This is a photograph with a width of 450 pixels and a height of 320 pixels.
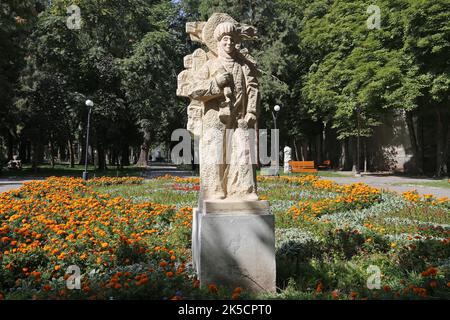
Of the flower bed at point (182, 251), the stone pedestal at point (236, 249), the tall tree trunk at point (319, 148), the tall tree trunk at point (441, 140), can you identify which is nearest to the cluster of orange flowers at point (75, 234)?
the flower bed at point (182, 251)

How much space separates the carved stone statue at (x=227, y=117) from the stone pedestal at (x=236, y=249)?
0.35 m

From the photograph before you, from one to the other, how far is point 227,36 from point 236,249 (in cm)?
244

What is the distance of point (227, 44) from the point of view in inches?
187

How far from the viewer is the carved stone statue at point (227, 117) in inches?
183

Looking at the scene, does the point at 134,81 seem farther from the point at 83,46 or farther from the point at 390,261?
the point at 390,261

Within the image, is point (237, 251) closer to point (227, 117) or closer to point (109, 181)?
point (227, 117)

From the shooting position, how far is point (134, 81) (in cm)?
2770

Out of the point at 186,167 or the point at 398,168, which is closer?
the point at 398,168

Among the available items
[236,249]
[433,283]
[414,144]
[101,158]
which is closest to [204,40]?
[236,249]

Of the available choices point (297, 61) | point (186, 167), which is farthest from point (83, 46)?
point (297, 61)

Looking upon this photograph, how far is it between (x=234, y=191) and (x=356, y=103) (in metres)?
21.1

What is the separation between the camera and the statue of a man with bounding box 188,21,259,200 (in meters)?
4.65

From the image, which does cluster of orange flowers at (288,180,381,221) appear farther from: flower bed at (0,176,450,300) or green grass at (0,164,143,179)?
green grass at (0,164,143,179)

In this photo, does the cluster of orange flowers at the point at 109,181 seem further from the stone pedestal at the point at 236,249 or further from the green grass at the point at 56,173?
the stone pedestal at the point at 236,249
